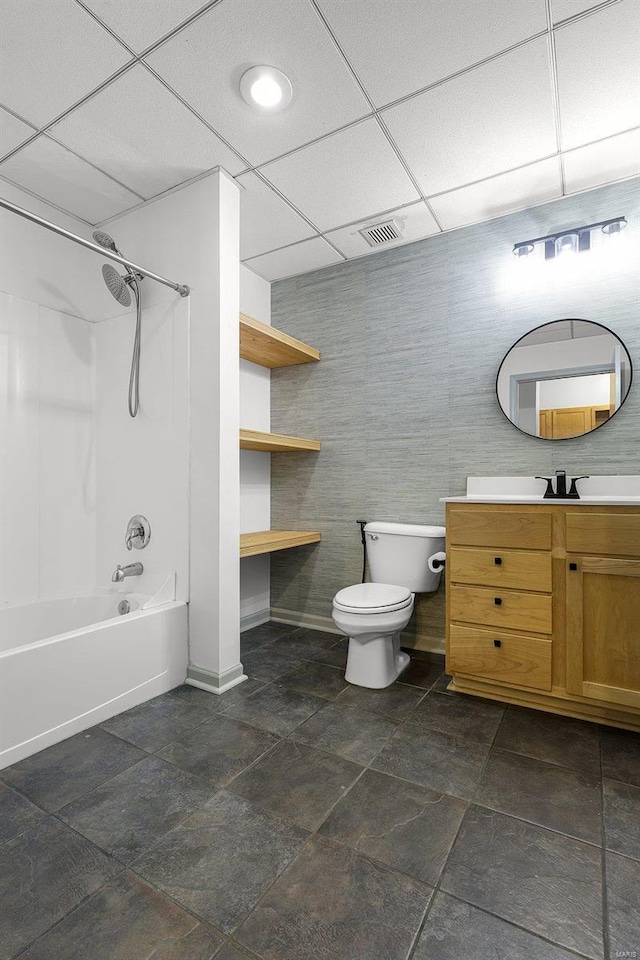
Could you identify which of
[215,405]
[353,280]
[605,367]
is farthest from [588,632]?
[353,280]

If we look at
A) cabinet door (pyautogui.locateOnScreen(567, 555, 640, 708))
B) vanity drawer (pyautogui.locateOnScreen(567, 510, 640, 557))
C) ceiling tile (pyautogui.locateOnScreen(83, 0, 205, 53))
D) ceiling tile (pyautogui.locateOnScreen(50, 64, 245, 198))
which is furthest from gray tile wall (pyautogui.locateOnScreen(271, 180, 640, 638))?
ceiling tile (pyautogui.locateOnScreen(83, 0, 205, 53))

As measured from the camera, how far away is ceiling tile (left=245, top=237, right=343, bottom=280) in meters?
2.77

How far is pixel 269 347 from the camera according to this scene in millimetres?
2799

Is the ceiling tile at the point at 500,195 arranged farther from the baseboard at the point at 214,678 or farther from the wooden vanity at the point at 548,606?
the baseboard at the point at 214,678

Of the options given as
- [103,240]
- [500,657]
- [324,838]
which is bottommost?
[324,838]

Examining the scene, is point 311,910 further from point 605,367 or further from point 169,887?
point 605,367

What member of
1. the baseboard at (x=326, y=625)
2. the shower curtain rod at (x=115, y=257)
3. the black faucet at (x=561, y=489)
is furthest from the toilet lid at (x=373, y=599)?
the shower curtain rod at (x=115, y=257)

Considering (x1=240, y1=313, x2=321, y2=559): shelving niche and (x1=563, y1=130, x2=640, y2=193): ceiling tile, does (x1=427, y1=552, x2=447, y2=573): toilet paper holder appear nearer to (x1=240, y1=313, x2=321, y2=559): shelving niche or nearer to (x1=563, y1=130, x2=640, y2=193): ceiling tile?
(x1=240, y1=313, x2=321, y2=559): shelving niche

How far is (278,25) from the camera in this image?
148cm

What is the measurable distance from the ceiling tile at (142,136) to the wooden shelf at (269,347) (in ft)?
2.28

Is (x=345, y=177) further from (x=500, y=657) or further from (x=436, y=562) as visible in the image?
(x=500, y=657)

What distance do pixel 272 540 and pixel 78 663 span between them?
1.13m

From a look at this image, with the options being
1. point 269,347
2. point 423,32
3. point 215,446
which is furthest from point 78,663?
point 423,32

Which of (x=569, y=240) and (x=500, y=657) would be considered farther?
(x=569, y=240)
